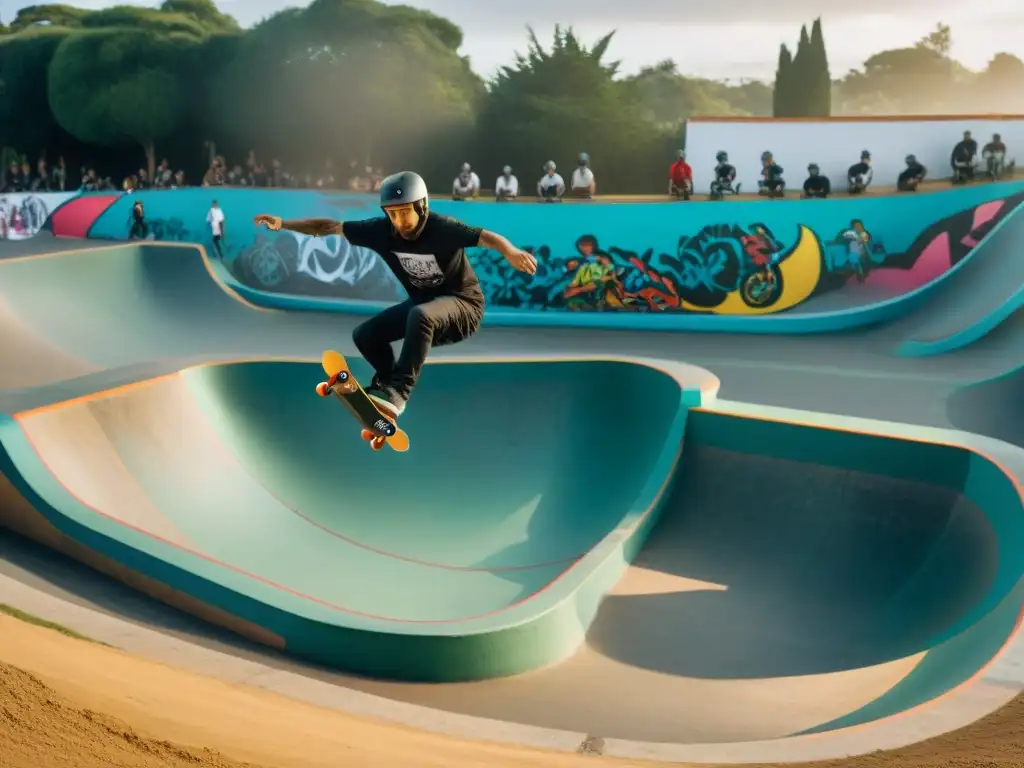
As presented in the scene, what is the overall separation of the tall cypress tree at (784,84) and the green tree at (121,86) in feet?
75.8

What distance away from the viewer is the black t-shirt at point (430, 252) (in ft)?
20.7

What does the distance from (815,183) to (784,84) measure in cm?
1742

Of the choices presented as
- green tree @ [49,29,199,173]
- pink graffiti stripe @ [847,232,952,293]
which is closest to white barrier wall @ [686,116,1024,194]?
pink graffiti stripe @ [847,232,952,293]

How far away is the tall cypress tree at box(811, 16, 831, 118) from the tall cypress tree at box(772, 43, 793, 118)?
0.88 m

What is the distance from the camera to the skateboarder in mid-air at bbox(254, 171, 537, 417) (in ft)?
20.2

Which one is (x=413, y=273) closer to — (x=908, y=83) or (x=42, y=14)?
(x=42, y=14)

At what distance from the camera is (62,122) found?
1485 inches

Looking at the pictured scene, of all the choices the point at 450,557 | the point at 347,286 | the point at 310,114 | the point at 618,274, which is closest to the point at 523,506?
the point at 450,557

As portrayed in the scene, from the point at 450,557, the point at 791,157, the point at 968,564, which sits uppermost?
the point at 791,157

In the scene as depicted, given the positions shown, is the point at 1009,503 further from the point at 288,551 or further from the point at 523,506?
the point at 288,551

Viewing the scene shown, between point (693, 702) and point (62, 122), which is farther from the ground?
point (62, 122)

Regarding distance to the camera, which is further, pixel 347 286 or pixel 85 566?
pixel 347 286

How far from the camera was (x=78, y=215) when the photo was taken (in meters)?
29.1

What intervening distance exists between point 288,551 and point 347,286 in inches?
517
